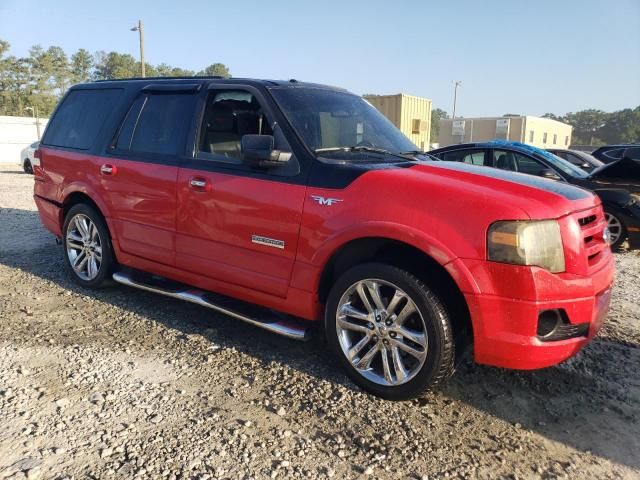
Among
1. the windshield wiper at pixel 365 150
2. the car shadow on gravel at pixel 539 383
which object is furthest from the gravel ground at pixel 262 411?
the windshield wiper at pixel 365 150

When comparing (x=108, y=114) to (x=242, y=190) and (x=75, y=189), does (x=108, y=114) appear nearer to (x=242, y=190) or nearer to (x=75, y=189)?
(x=75, y=189)

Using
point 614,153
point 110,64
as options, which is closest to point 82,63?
point 110,64

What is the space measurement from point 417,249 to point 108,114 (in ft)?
11.0

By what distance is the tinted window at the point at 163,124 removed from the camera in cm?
422

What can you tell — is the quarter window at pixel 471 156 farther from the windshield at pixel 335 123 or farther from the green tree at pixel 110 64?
the green tree at pixel 110 64

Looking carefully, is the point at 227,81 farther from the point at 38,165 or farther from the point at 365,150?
the point at 38,165

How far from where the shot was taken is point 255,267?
3.69 metres

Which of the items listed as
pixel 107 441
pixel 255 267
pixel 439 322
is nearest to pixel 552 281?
pixel 439 322

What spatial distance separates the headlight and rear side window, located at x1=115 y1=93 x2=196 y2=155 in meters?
2.59


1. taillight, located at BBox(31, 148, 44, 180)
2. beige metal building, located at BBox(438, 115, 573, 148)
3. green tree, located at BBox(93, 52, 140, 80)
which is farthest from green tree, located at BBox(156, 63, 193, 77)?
taillight, located at BBox(31, 148, 44, 180)

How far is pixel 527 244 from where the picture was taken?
108 inches

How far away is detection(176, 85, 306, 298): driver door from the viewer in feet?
11.5

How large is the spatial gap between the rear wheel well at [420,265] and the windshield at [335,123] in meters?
0.73

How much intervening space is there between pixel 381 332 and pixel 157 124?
8.78ft
